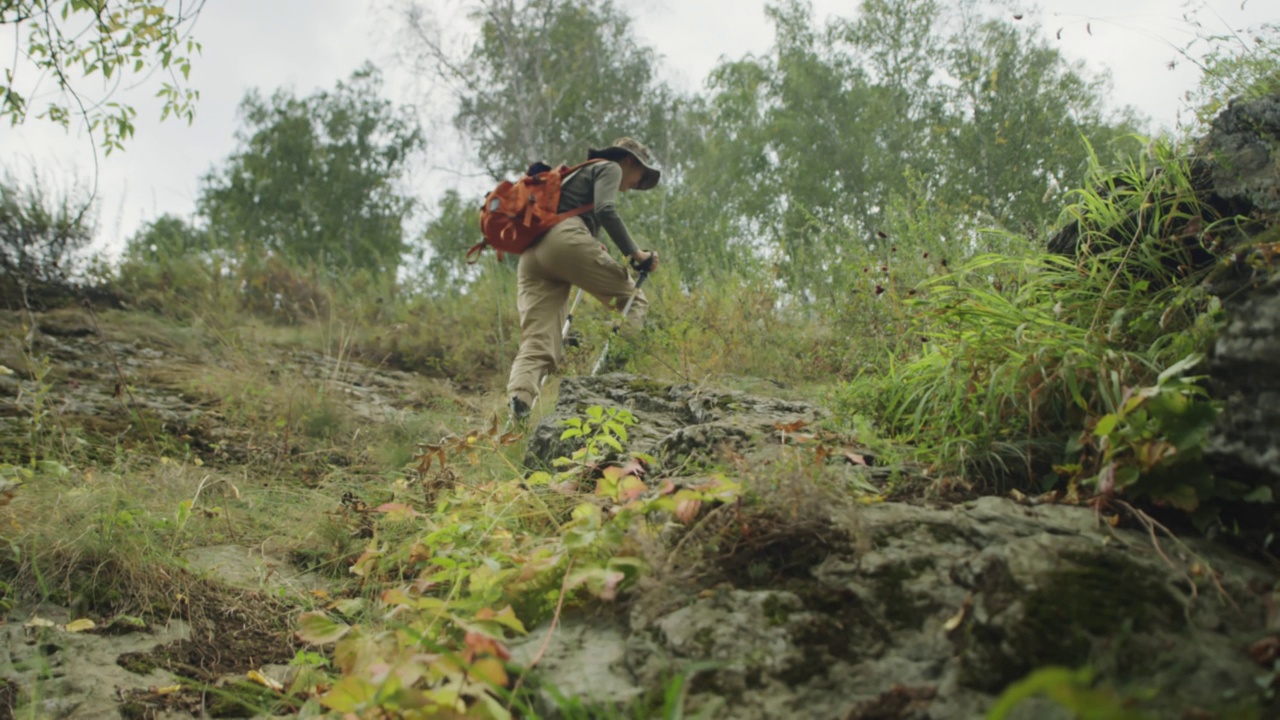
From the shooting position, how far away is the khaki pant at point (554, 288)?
526cm

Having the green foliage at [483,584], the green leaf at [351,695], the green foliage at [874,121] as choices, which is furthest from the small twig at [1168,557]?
the green foliage at [874,121]

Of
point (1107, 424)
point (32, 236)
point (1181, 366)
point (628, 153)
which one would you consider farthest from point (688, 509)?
point (32, 236)

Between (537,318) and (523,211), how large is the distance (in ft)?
2.46

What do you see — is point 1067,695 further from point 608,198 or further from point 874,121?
point 874,121

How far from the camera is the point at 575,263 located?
5.28 meters

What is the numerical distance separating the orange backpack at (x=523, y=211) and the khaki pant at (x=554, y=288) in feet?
0.23

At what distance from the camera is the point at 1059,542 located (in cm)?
169

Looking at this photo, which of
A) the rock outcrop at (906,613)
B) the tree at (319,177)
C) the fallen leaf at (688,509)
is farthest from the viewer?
the tree at (319,177)

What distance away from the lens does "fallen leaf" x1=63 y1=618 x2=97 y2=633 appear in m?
2.65

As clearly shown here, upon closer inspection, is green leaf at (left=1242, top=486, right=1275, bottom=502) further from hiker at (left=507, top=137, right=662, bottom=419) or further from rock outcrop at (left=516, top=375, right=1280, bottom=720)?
hiker at (left=507, top=137, right=662, bottom=419)

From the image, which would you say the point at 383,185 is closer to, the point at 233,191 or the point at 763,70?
the point at 233,191

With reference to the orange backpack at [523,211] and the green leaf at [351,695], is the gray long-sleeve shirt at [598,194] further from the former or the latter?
the green leaf at [351,695]

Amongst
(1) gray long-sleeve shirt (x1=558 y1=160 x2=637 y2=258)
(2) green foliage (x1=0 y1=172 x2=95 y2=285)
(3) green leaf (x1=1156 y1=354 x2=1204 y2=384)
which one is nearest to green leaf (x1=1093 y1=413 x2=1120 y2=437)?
(3) green leaf (x1=1156 y1=354 x2=1204 y2=384)

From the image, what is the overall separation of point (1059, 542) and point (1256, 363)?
52 cm
